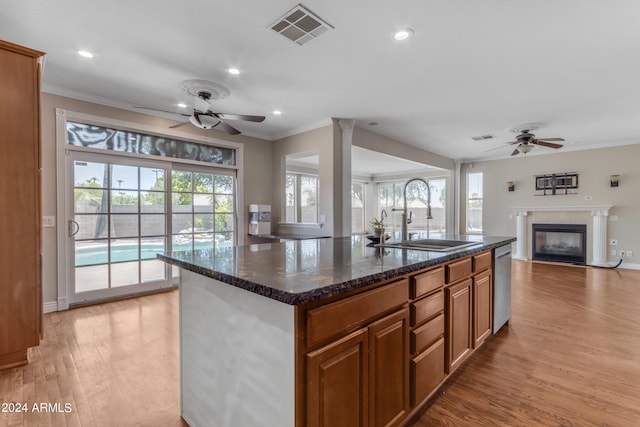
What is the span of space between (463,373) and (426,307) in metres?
0.93

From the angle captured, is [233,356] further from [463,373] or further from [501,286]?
[501,286]

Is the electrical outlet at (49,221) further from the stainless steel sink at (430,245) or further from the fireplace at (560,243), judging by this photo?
the fireplace at (560,243)

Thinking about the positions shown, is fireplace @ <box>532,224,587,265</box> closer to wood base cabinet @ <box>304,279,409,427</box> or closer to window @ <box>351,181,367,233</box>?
window @ <box>351,181,367,233</box>

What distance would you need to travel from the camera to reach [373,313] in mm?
1339

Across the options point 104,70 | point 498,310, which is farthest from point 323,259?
point 104,70

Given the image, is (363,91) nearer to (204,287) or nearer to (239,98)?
(239,98)

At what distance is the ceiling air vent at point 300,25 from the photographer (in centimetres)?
217

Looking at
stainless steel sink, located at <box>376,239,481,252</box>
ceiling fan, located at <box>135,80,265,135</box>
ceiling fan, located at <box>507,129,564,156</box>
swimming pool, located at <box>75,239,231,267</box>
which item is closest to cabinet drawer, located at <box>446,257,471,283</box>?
stainless steel sink, located at <box>376,239,481,252</box>

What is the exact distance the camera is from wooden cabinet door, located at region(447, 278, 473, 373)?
1.95 m

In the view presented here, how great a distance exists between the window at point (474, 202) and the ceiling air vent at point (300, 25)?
6948 mm

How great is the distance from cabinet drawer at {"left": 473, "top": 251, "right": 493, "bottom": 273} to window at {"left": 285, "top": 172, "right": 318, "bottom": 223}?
5673mm

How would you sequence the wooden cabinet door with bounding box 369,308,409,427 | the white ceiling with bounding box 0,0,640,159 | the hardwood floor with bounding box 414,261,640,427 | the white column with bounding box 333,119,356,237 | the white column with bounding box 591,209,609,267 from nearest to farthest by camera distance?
the wooden cabinet door with bounding box 369,308,409,427 < the hardwood floor with bounding box 414,261,640,427 < the white ceiling with bounding box 0,0,640,159 < the white column with bounding box 333,119,356,237 < the white column with bounding box 591,209,609,267

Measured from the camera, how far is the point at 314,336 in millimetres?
1094

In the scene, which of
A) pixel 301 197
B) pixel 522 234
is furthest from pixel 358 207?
pixel 522 234
